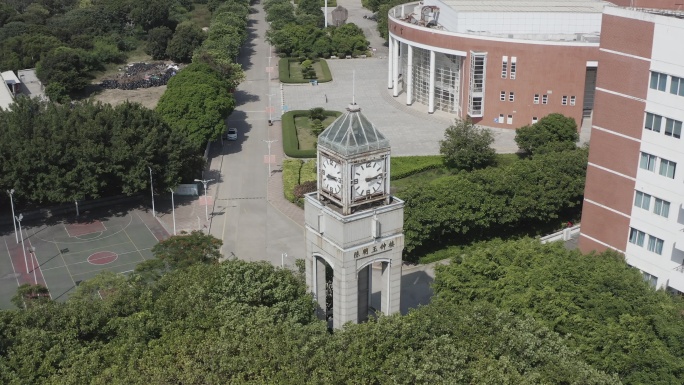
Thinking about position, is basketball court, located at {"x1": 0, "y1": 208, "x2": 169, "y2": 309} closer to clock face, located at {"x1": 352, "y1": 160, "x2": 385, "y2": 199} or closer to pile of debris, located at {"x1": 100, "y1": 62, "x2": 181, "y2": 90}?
clock face, located at {"x1": 352, "y1": 160, "x2": 385, "y2": 199}

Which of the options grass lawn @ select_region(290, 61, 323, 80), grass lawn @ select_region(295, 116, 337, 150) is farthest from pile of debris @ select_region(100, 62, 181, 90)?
grass lawn @ select_region(295, 116, 337, 150)

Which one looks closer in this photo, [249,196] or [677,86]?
[677,86]

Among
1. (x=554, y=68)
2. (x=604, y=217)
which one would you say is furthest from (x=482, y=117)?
(x=604, y=217)

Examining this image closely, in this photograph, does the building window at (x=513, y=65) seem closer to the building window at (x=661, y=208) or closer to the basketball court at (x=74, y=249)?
the building window at (x=661, y=208)

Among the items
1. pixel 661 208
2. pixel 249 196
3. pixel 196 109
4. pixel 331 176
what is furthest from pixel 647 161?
pixel 196 109

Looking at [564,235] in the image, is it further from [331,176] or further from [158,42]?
[158,42]

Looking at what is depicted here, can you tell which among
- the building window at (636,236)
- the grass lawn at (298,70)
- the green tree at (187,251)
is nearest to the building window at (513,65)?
the grass lawn at (298,70)

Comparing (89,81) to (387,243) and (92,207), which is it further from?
(387,243)
